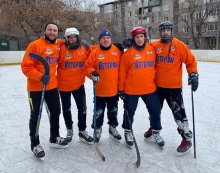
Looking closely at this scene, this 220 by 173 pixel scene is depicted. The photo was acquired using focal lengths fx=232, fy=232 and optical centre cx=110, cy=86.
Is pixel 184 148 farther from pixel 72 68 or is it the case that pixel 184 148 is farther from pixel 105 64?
pixel 72 68

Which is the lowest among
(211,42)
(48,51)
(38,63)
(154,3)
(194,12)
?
(38,63)

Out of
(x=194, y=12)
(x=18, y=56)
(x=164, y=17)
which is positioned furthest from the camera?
(x=164, y=17)

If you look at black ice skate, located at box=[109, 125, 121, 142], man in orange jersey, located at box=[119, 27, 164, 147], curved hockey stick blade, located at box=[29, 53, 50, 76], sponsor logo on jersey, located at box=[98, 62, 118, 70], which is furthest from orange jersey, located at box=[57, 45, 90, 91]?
black ice skate, located at box=[109, 125, 121, 142]

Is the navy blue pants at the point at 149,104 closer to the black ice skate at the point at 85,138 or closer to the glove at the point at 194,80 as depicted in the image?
the glove at the point at 194,80

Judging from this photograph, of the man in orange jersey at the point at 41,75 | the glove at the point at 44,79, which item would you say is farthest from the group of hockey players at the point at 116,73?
the glove at the point at 44,79

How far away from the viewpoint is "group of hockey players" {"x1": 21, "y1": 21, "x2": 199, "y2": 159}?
2.47 metres

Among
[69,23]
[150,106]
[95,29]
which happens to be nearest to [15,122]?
[150,106]

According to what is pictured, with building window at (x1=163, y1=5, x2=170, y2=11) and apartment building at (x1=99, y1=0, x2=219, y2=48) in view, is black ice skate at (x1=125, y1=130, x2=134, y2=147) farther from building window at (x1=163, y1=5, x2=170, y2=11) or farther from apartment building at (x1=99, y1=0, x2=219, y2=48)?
building window at (x1=163, y1=5, x2=170, y2=11)

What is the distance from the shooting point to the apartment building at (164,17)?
24.1m

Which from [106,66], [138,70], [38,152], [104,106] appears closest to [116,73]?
[106,66]

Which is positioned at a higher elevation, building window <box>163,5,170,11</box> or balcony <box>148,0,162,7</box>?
balcony <box>148,0,162,7</box>

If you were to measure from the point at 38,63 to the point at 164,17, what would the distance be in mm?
27796

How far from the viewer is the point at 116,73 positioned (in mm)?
2656

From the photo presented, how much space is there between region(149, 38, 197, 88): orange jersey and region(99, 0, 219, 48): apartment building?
1957 centimetres
